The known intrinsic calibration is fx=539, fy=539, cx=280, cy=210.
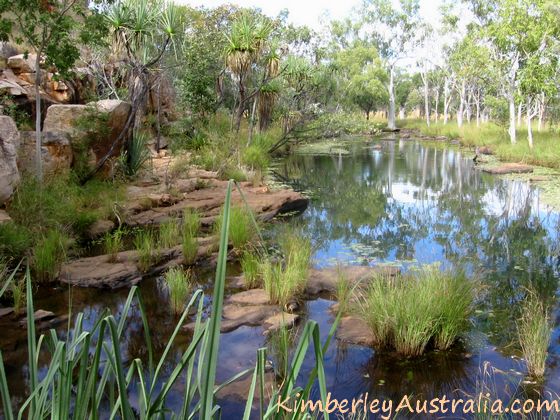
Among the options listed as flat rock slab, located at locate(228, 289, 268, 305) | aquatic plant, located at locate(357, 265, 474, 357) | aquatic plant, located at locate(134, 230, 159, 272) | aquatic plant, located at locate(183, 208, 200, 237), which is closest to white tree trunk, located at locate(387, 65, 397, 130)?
aquatic plant, located at locate(183, 208, 200, 237)

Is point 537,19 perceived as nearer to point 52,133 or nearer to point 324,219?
point 324,219

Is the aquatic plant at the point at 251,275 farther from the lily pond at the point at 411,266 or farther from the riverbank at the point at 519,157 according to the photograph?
the riverbank at the point at 519,157

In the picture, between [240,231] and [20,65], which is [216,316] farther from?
[20,65]

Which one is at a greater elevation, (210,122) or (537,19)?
(537,19)

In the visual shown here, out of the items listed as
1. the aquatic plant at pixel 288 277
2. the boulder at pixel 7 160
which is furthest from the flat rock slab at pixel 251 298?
the boulder at pixel 7 160

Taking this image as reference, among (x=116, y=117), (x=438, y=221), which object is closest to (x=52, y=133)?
(x=116, y=117)

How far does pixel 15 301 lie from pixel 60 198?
288 centimetres

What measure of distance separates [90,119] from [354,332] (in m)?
7.55

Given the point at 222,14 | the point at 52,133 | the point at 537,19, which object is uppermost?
the point at 222,14

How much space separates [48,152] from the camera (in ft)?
30.6

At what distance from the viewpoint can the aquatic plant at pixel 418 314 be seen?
14.9 ft

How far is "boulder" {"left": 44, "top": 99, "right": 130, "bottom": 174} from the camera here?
1045 cm

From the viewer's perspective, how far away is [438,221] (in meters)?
10.4

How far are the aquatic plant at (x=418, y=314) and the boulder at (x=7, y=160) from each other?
16.8ft
